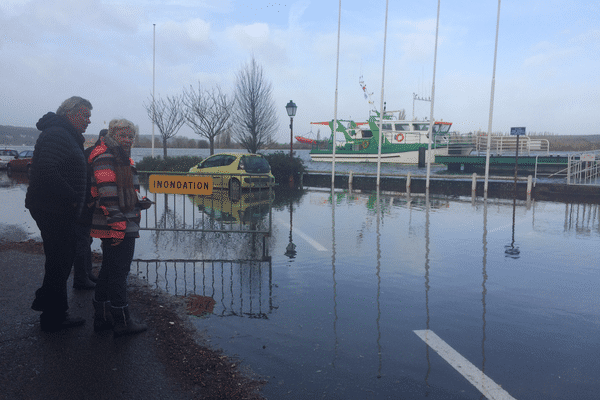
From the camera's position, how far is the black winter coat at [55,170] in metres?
4.09

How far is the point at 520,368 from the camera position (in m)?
3.75

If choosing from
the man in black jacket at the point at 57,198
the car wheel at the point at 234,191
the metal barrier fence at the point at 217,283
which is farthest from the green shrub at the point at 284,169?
the man in black jacket at the point at 57,198

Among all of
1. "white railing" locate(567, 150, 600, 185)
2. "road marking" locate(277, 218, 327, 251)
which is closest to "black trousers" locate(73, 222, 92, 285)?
"road marking" locate(277, 218, 327, 251)

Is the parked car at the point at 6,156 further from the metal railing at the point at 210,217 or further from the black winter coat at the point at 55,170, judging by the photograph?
the black winter coat at the point at 55,170

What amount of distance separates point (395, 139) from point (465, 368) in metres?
49.3

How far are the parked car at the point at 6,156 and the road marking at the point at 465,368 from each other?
1551 inches

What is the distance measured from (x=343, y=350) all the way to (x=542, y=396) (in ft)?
4.94

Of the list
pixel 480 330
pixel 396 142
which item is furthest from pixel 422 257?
pixel 396 142

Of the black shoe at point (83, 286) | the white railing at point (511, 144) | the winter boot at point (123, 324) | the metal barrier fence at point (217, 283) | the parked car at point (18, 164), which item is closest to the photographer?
the winter boot at point (123, 324)

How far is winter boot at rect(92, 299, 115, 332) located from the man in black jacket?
24cm

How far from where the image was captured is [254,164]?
60.5 ft

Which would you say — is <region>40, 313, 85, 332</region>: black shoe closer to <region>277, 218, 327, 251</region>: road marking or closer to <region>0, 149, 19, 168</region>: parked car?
<region>277, 218, 327, 251</region>: road marking

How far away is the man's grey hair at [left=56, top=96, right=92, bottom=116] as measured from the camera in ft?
14.1

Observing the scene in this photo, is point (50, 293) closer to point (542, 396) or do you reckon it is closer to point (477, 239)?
point (542, 396)
